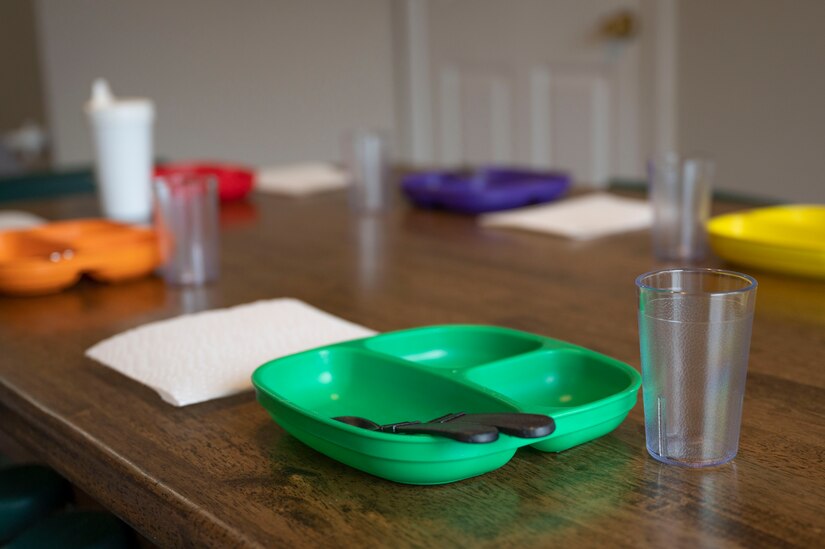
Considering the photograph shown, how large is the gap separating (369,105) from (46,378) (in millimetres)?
3815

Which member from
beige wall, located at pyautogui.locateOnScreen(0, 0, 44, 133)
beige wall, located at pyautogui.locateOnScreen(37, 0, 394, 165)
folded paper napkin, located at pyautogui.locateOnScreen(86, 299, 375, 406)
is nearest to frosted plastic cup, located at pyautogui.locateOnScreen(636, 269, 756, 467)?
folded paper napkin, located at pyautogui.locateOnScreen(86, 299, 375, 406)

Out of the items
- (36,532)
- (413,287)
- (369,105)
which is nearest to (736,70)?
(369,105)

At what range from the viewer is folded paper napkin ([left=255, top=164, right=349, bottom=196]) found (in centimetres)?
219

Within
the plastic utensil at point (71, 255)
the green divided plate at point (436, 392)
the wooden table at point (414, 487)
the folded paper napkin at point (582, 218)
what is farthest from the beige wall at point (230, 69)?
the green divided plate at point (436, 392)

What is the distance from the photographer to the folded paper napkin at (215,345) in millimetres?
936

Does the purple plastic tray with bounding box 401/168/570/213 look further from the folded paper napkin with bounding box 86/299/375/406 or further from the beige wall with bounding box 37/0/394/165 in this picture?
the beige wall with bounding box 37/0/394/165

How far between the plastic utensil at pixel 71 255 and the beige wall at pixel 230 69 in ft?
8.41

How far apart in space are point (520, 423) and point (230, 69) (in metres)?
3.87

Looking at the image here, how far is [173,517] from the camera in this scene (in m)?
0.71

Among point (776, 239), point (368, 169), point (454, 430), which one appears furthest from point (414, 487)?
point (368, 169)

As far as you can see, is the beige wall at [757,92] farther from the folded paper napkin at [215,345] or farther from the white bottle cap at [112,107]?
the folded paper napkin at [215,345]

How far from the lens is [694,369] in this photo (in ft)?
2.36

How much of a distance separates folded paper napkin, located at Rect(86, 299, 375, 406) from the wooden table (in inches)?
0.8

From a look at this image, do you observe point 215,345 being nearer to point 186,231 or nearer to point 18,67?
point 186,231
